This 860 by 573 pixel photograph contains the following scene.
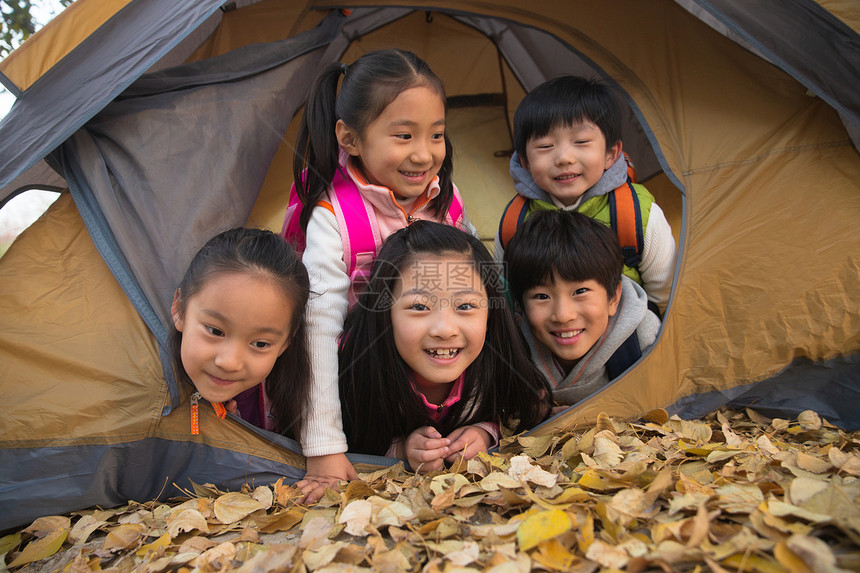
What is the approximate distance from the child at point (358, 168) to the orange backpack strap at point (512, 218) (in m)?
0.32

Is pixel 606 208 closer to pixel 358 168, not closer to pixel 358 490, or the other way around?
pixel 358 168

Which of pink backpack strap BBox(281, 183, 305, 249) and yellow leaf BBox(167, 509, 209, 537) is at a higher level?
pink backpack strap BBox(281, 183, 305, 249)

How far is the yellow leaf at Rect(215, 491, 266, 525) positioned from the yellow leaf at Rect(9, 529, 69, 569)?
1.12ft

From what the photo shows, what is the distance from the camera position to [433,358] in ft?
5.28

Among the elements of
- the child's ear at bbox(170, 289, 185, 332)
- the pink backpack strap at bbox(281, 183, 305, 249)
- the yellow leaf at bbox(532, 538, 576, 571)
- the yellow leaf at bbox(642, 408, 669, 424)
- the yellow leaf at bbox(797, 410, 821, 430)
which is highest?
the pink backpack strap at bbox(281, 183, 305, 249)

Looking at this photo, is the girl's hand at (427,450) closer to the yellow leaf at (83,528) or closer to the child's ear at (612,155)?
the yellow leaf at (83,528)

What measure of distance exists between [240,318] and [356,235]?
570 mm

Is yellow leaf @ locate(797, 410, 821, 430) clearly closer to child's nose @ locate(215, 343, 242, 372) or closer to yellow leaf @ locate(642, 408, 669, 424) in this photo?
yellow leaf @ locate(642, 408, 669, 424)

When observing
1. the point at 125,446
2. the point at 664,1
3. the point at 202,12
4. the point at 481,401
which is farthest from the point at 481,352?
the point at 664,1

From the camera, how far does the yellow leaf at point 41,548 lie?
1367 mm

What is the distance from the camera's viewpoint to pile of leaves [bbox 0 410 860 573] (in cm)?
105

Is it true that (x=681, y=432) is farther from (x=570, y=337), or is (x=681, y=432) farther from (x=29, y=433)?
(x=29, y=433)

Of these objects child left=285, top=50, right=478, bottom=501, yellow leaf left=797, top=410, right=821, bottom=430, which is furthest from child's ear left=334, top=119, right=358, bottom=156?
yellow leaf left=797, top=410, right=821, bottom=430

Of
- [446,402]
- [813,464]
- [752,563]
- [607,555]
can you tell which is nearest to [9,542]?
[446,402]
